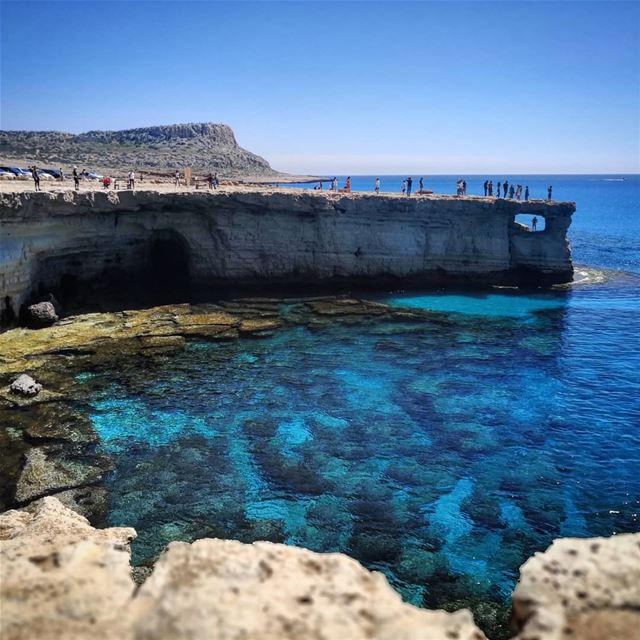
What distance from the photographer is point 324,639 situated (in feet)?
14.7

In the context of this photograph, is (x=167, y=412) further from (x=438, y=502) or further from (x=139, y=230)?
(x=139, y=230)

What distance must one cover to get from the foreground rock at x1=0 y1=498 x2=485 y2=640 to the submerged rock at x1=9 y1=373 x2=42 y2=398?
47.2 feet

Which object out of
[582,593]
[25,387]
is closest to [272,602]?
[582,593]

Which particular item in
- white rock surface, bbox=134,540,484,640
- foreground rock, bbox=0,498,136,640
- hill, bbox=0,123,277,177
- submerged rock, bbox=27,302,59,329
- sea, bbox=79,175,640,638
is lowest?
sea, bbox=79,175,640,638

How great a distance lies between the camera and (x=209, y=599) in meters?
4.84

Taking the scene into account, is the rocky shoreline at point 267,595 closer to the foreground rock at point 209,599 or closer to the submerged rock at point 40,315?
the foreground rock at point 209,599

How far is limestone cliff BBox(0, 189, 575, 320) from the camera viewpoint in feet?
96.0

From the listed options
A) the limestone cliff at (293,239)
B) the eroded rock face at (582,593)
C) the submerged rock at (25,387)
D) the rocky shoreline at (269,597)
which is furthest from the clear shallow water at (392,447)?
the limestone cliff at (293,239)

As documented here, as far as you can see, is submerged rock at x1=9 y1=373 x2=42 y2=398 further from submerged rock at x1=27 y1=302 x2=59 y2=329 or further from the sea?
submerged rock at x1=27 y1=302 x2=59 y2=329

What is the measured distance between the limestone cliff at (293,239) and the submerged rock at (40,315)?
1.65 meters

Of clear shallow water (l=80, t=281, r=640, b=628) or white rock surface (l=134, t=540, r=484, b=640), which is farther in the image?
clear shallow water (l=80, t=281, r=640, b=628)

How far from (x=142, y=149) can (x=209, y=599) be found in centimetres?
11252

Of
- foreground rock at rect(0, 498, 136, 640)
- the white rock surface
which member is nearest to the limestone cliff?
foreground rock at rect(0, 498, 136, 640)

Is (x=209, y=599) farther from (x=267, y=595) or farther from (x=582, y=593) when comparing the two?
(x=582, y=593)
